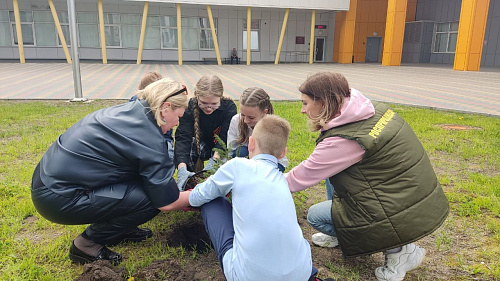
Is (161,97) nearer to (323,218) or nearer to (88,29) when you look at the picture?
(323,218)

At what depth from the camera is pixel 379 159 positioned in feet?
6.79

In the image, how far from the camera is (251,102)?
3.01m

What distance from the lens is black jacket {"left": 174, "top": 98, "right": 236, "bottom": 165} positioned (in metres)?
3.53

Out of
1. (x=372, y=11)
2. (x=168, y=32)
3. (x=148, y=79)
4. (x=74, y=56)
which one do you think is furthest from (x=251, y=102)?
(x=372, y=11)

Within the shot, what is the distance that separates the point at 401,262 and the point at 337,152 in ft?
2.75

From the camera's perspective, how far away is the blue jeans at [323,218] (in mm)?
2512

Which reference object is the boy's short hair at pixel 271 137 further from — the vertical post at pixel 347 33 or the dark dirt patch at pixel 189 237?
the vertical post at pixel 347 33

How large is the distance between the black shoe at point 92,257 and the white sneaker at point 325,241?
4.65 ft

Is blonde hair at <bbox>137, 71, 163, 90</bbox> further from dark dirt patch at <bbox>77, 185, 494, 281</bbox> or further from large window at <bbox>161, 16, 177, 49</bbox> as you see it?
large window at <bbox>161, 16, 177, 49</bbox>

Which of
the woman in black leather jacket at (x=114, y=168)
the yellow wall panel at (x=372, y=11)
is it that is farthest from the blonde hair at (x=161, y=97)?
the yellow wall panel at (x=372, y=11)

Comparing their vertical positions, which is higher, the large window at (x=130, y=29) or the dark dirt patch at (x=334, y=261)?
the large window at (x=130, y=29)

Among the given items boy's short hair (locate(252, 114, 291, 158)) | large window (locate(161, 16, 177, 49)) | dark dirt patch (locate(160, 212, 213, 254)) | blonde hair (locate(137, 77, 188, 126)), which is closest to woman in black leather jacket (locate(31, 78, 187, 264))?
blonde hair (locate(137, 77, 188, 126))

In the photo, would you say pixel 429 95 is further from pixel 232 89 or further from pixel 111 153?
pixel 111 153

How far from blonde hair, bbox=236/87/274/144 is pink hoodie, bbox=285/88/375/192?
97cm
